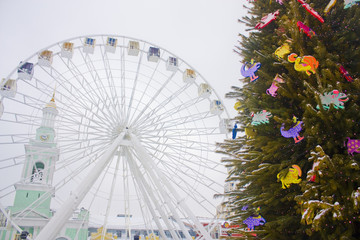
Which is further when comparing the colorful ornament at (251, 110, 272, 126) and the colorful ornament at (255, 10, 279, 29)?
the colorful ornament at (255, 10, 279, 29)

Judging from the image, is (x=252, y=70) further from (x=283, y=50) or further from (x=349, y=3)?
(x=349, y=3)

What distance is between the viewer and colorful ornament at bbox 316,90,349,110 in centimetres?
352

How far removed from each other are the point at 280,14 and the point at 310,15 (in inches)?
28.2

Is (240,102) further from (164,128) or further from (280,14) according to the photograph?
(164,128)

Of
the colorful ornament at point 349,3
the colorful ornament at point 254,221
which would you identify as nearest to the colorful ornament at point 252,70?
the colorful ornament at point 349,3

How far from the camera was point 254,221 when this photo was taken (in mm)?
4406

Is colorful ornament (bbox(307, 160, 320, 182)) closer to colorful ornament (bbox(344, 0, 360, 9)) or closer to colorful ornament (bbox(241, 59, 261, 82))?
colorful ornament (bbox(241, 59, 261, 82))

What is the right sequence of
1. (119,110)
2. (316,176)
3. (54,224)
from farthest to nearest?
1. (119,110)
2. (54,224)
3. (316,176)

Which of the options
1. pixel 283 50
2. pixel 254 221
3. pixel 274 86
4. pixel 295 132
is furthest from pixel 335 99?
pixel 254 221

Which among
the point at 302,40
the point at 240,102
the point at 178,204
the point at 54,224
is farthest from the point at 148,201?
the point at 302,40

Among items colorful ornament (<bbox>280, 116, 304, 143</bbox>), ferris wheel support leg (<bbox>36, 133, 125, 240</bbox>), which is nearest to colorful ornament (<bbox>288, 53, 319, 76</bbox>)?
colorful ornament (<bbox>280, 116, 304, 143</bbox>)

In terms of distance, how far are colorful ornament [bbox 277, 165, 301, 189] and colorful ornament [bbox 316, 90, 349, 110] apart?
34.2 inches

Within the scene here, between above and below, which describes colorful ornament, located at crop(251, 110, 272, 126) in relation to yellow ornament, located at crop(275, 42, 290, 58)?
below

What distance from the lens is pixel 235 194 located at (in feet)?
16.3
